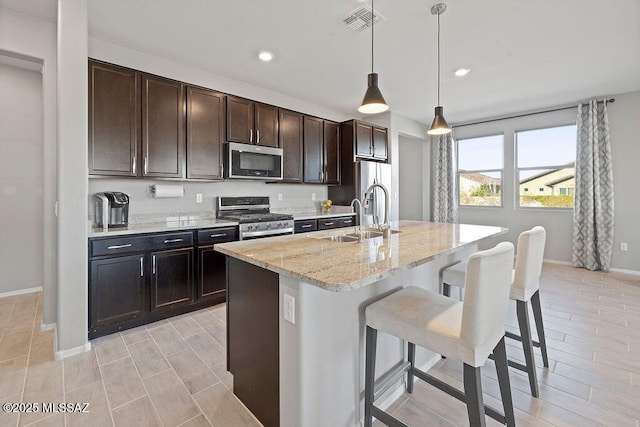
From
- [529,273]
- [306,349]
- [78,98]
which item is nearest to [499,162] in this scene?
[529,273]

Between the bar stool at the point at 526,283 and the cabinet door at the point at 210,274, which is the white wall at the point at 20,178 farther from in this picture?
the bar stool at the point at 526,283

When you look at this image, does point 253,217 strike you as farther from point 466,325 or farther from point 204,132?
point 466,325

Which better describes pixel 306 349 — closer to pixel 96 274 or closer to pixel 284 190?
pixel 96 274

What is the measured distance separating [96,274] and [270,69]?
2.79 meters

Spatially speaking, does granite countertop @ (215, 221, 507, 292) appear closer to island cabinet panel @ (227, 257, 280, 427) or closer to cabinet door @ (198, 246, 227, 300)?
island cabinet panel @ (227, 257, 280, 427)

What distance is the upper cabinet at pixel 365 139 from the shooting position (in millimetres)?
4828

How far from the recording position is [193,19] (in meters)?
2.55

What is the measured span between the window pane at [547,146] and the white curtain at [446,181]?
114cm

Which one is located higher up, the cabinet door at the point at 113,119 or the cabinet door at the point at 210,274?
the cabinet door at the point at 113,119

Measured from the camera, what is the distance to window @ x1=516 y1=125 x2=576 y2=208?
4.91m

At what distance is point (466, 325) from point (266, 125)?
346 cm

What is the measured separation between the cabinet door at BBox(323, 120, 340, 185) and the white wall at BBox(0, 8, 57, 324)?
3253 millimetres

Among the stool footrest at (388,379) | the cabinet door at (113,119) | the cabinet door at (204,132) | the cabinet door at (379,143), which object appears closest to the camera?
the stool footrest at (388,379)

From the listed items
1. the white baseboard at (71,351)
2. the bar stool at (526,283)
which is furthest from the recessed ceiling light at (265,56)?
the white baseboard at (71,351)
